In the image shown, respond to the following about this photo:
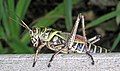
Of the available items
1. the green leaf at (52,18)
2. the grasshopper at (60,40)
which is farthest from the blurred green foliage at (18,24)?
the grasshopper at (60,40)

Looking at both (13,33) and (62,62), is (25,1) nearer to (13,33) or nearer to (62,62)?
(13,33)

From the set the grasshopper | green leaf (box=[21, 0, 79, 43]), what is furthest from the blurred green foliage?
the grasshopper

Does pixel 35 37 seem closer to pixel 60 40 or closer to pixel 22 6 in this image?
pixel 60 40

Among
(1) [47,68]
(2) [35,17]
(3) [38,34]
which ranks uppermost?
(2) [35,17]

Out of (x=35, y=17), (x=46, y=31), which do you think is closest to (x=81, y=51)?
(x=46, y=31)

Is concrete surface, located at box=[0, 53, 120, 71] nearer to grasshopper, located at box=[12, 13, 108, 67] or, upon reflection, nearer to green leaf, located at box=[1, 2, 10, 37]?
grasshopper, located at box=[12, 13, 108, 67]

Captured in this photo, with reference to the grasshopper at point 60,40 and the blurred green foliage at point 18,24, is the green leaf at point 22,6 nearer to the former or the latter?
the blurred green foliage at point 18,24

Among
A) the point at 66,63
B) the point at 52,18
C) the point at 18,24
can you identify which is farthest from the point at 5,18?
the point at 66,63
